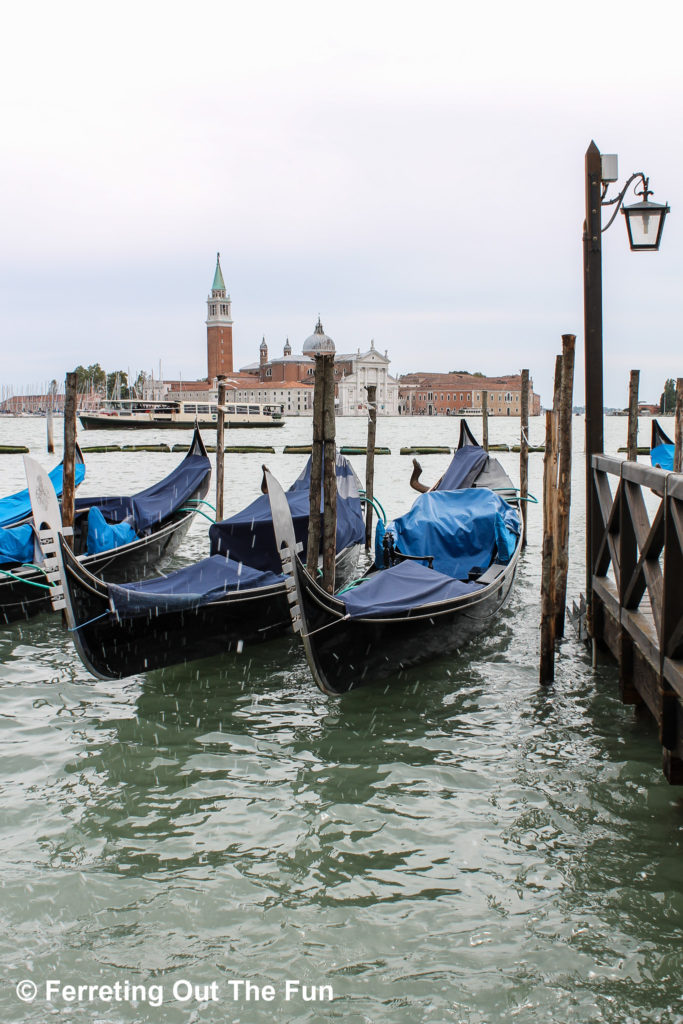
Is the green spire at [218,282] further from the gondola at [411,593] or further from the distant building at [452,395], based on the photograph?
the gondola at [411,593]

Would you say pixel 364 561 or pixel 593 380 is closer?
pixel 593 380

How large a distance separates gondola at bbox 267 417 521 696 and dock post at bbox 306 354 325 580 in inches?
13.8

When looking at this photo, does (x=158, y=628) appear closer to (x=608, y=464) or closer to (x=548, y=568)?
(x=548, y=568)

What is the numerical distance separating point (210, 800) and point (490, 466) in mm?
5349

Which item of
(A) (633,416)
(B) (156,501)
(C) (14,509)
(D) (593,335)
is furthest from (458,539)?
(A) (633,416)

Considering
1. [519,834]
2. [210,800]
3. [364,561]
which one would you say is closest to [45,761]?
[210,800]

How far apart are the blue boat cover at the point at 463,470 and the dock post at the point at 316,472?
2745 millimetres

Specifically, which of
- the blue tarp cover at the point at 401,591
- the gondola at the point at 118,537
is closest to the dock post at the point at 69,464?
the gondola at the point at 118,537

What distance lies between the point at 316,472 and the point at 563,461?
4.48ft

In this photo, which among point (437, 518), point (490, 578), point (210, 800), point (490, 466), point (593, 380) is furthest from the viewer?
point (490, 466)

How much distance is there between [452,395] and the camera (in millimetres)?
84188

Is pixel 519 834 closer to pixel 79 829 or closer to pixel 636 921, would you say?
pixel 636 921

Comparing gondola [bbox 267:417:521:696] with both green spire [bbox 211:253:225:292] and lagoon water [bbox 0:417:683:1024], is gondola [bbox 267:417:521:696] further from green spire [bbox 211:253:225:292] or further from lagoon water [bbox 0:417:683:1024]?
green spire [bbox 211:253:225:292]

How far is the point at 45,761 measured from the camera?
10.5 ft
